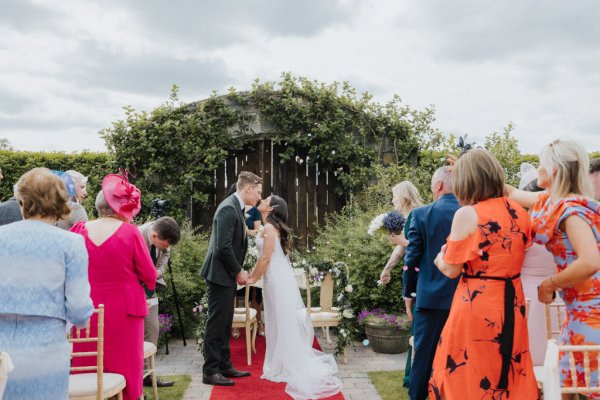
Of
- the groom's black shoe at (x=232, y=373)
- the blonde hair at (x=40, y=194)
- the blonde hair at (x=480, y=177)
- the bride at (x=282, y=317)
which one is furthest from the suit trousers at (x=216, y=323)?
the blonde hair at (x=480, y=177)

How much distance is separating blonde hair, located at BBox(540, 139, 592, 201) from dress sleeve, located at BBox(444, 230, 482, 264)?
43cm

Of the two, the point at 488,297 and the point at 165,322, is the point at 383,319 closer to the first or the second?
A: the point at 165,322

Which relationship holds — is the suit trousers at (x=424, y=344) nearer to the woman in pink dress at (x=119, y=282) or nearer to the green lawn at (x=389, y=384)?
the green lawn at (x=389, y=384)

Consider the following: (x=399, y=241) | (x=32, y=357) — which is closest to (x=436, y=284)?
(x=399, y=241)

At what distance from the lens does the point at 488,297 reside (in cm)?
274

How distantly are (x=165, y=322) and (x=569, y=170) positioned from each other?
5.35m

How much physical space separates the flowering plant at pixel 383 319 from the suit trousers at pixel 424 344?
7.92ft

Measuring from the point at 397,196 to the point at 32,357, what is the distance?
3620 mm

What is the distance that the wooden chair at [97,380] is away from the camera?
3197 mm

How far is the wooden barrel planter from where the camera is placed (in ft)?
21.1

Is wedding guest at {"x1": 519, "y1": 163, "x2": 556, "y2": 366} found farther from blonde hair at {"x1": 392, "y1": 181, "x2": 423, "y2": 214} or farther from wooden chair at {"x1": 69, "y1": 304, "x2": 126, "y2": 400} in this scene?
wooden chair at {"x1": 69, "y1": 304, "x2": 126, "y2": 400}

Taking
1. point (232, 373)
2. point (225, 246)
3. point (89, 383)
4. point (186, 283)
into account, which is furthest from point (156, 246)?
point (186, 283)

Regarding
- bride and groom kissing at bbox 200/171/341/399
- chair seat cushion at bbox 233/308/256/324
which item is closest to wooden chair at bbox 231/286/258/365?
chair seat cushion at bbox 233/308/256/324

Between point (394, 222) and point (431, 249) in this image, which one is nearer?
point (431, 249)
